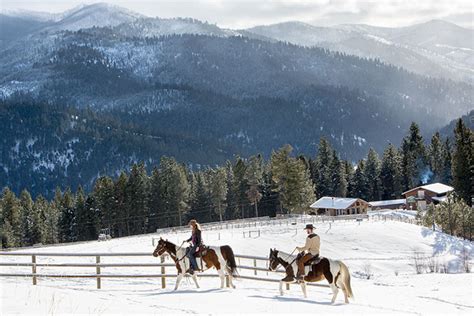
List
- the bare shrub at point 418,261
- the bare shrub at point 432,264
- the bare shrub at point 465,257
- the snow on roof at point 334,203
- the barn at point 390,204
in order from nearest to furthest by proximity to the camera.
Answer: the bare shrub at point 432,264, the bare shrub at point 418,261, the bare shrub at point 465,257, the snow on roof at point 334,203, the barn at point 390,204

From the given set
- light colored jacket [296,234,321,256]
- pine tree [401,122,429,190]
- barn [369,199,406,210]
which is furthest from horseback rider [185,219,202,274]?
pine tree [401,122,429,190]

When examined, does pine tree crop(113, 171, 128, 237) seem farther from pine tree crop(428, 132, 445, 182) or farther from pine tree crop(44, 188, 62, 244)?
pine tree crop(428, 132, 445, 182)

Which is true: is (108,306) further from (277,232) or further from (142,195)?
(142,195)

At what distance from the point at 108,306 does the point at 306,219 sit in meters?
63.4

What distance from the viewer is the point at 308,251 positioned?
2356cm

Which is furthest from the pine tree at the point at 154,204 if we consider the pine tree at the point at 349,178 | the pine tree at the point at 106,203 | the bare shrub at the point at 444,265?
the bare shrub at the point at 444,265

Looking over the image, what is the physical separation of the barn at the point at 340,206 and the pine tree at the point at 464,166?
24774 mm

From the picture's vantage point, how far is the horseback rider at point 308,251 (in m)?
23.4

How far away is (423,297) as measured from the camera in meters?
28.1

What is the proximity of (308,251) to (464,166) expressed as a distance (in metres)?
59.2

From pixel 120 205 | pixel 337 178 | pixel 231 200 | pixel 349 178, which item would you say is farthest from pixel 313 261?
pixel 349 178

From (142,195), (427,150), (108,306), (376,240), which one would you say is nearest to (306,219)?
(376,240)

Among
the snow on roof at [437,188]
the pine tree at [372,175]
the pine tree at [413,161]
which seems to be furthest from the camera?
the pine tree at [413,161]

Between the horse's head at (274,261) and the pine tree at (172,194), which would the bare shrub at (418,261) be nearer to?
the horse's head at (274,261)
